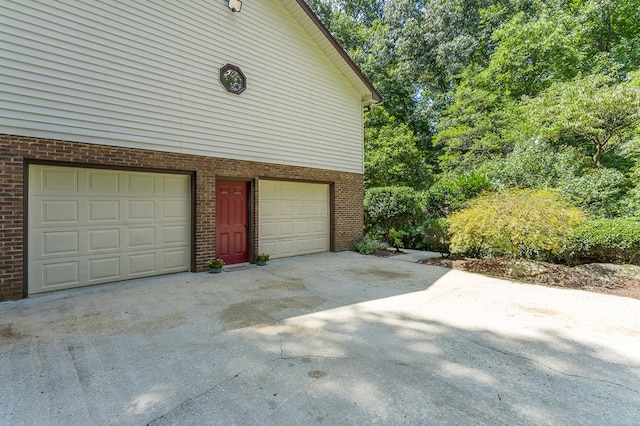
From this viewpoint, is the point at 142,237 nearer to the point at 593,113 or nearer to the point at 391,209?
the point at 391,209

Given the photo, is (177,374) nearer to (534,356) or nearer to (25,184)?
(534,356)

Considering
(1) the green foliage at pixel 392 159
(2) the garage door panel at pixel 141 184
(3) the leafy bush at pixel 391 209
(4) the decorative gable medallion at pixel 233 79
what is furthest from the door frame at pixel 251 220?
(1) the green foliage at pixel 392 159

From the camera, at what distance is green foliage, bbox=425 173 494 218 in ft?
29.0

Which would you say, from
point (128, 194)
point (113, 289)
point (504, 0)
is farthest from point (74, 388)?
point (504, 0)

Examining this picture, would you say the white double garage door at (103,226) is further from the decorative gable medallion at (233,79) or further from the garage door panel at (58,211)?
the decorative gable medallion at (233,79)

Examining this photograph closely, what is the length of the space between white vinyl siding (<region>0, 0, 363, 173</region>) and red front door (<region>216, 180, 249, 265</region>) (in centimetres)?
82

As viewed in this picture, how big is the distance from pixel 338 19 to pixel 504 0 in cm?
910

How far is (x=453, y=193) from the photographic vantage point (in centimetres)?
920

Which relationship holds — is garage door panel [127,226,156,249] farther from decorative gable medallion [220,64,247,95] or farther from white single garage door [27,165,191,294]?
decorative gable medallion [220,64,247,95]

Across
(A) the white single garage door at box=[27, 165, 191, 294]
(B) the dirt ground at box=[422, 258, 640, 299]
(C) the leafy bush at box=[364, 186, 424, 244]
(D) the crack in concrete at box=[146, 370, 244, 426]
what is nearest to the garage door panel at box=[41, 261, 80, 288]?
(A) the white single garage door at box=[27, 165, 191, 294]

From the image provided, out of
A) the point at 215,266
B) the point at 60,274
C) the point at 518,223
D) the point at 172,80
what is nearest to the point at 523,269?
the point at 518,223

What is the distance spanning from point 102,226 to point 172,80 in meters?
3.06

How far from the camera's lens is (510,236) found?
20.7 ft

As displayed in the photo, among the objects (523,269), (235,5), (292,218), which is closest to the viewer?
(523,269)
